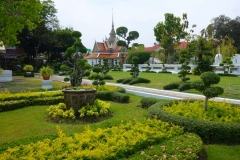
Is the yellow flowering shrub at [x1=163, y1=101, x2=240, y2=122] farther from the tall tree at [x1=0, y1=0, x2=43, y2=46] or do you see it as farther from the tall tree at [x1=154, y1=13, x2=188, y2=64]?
the tall tree at [x1=154, y1=13, x2=188, y2=64]

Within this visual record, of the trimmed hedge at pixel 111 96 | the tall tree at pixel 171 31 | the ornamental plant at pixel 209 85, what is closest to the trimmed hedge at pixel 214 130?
the ornamental plant at pixel 209 85

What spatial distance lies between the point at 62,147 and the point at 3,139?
2095 mm

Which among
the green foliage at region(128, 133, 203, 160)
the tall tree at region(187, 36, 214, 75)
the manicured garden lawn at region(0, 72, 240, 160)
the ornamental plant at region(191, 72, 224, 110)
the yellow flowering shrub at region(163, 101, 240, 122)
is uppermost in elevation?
the tall tree at region(187, 36, 214, 75)

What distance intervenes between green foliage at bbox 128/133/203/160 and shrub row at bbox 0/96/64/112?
624 centimetres

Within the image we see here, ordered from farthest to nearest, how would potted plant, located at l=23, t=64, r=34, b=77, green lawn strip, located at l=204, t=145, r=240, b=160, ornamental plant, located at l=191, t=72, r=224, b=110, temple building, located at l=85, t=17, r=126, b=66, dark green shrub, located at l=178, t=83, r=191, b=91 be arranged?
temple building, located at l=85, t=17, r=126, b=66
potted plant, located at l=23, t=64, r=34, b=77
dark green shrub, located at l=178, t=83, r=191, b=91
ornamental plant, located at l=191, t=72, r=224, b=110
green lawn strip, located at l=204, t=145, r=240, b=160

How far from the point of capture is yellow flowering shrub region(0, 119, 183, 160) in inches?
152

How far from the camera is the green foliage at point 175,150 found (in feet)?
12.7

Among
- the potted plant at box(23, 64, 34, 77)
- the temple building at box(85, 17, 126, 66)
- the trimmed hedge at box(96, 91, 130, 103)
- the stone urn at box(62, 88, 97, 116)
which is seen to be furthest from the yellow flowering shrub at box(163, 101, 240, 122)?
the temple building at box(85, 17, 126, 66)

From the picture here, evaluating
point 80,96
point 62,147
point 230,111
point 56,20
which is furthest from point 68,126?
point 56,20

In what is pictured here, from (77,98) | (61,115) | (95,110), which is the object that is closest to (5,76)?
(61,115)

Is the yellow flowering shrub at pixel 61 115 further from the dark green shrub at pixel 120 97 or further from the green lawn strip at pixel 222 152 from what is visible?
the green lawn strip at pixel 222 152

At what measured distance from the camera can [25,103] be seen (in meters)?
9.11

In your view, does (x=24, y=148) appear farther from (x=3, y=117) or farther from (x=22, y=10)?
(x=22, y=10)

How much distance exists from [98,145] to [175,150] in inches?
57.4
